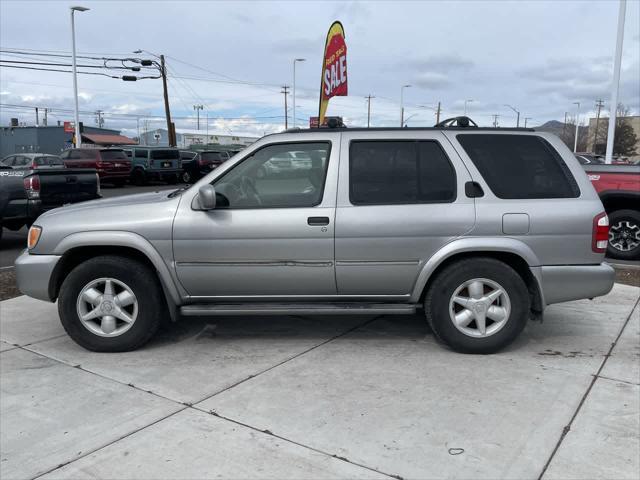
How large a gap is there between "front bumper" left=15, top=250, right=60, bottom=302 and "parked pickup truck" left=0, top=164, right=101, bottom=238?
5122mm

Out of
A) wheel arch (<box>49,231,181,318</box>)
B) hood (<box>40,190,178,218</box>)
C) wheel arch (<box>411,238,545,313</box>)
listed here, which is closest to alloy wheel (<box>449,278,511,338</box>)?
wheel arch (<box>411,238,545,313</box>)

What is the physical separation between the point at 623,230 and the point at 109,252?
25.4ft

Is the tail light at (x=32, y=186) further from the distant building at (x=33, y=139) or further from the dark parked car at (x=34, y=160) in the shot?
the distant building at (x=33, y=139)

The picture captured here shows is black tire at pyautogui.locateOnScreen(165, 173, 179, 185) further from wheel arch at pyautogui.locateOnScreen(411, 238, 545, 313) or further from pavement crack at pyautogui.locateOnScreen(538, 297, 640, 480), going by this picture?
wheel arch at pyautogui.locateOnScreen(411, 238, 545, 313)

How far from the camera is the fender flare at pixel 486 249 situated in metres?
4.34

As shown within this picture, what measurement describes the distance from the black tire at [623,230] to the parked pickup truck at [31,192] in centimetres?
888

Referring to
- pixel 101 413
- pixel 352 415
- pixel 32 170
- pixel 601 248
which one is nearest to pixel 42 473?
pixel 101 413

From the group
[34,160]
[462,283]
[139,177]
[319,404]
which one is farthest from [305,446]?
[139,177]

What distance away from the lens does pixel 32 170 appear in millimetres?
9195

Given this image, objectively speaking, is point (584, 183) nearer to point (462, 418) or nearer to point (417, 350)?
point (417, 350)

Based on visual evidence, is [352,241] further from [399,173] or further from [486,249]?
[486,249]

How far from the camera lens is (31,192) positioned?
9102 millimetres

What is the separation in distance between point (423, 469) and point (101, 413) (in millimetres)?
2022

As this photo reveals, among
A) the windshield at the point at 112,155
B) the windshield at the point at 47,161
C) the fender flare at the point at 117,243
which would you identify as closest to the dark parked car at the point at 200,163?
the windshield at the point at 112,155
